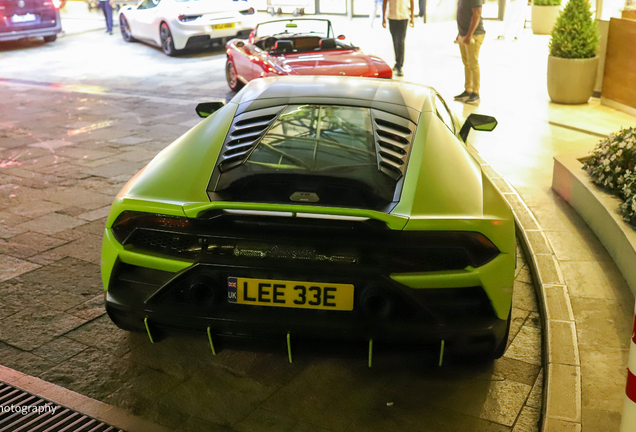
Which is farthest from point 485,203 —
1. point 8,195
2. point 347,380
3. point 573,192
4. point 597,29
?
point 597,29

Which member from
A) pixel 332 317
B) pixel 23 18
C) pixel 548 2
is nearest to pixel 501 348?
pixel 332 317

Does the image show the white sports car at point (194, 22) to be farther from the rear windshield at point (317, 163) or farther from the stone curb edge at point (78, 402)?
the stone curb edge at point (78, 402)

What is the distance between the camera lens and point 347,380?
316 centimetres

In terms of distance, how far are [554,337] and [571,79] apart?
6714 mm

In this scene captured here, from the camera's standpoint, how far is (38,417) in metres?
2.90

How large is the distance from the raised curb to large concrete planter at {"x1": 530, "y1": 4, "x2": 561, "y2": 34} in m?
13.8

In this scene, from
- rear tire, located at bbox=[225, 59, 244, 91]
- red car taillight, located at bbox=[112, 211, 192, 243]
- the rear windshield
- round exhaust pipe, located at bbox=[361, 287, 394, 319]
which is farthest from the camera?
rear tire, located at bbox=[225, 59, 244, 91]

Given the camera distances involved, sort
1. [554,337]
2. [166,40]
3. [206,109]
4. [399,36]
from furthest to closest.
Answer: [166,40] → [399,36] → [206,109] → [554,337]

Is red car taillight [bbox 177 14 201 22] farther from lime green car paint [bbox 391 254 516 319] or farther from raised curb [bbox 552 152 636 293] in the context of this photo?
lime green car paint [bbox 391 254 516 319]

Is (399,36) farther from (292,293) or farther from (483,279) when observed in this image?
(292,293)

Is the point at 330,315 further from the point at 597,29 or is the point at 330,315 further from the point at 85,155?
the point at 597,29

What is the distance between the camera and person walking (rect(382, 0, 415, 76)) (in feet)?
37.0

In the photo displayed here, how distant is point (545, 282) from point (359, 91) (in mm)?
1580

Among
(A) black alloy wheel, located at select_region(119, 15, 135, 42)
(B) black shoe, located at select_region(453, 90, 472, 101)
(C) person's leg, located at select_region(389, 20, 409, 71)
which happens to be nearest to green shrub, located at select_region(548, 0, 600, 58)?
(B) black shoe, located at select_region(453, 90, 472, 101)
